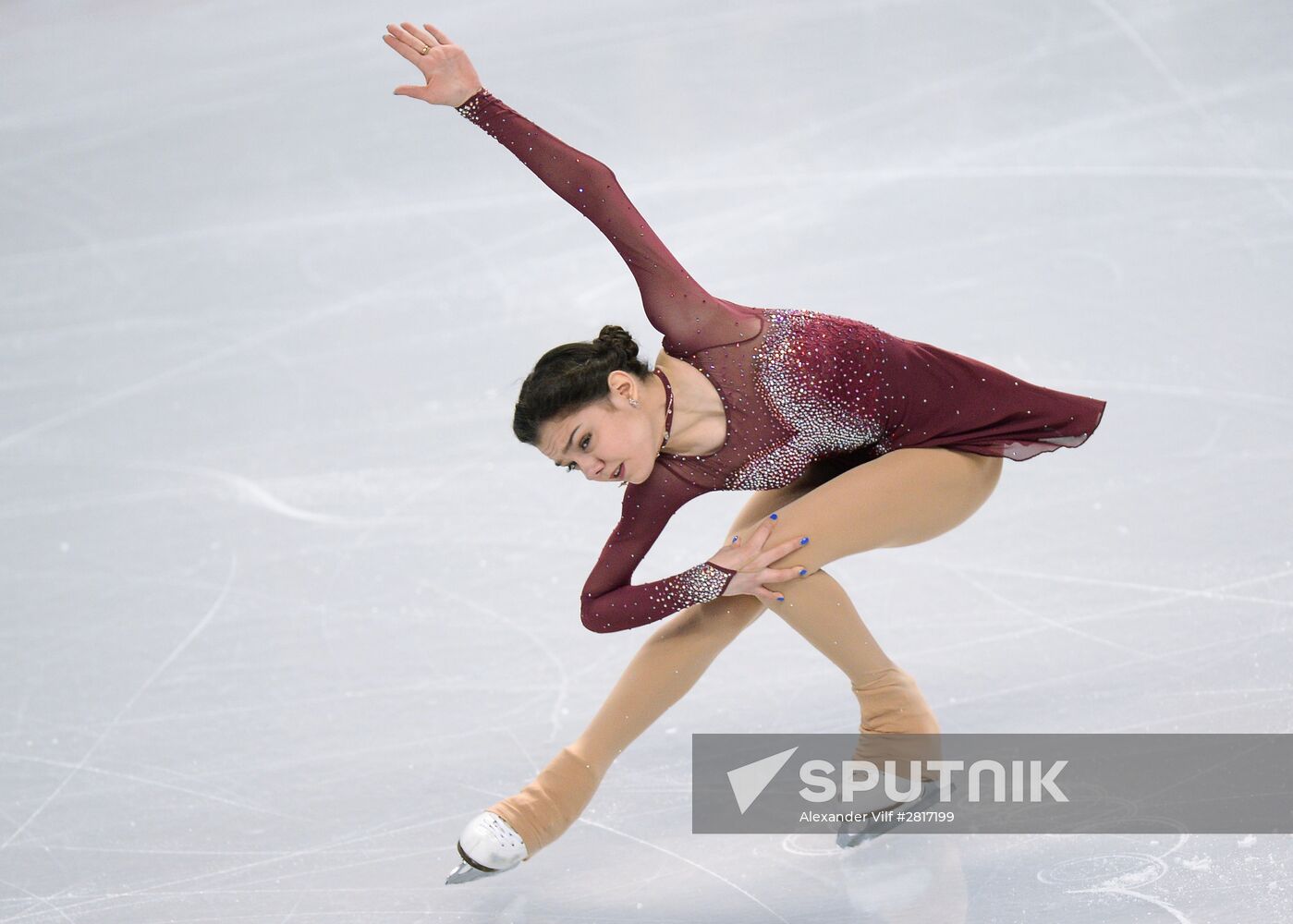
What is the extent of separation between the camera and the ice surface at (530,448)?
2941 mm

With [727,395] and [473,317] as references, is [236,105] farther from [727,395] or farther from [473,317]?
[727,395]

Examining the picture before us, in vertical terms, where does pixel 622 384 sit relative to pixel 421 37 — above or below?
below

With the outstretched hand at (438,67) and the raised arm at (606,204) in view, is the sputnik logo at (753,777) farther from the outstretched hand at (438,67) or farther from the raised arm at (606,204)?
the outstretched hand at (438,67)

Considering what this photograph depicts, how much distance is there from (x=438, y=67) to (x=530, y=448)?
6.66 feet

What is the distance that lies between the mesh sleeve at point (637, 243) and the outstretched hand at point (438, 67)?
83 millimetres

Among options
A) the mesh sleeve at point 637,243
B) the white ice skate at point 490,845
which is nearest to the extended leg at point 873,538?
the mesh sleeve at point 637,243

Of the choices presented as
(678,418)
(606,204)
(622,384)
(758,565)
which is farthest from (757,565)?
(606,204)

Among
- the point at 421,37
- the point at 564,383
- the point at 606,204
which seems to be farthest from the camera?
the point at 421,37

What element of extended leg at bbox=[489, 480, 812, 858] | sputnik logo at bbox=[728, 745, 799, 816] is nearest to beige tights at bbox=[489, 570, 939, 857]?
extended leg at bbox=[489, 480, 812, 858]

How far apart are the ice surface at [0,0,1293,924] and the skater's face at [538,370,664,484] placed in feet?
2.53

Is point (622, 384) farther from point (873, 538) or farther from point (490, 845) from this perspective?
point (490, 845)

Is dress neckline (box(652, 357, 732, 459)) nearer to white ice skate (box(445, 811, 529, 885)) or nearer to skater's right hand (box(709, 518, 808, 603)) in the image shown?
skater's right hand (box(709, 518, 808, 603))

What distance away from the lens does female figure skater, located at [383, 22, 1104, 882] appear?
8.80 feet

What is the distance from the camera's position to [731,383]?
2.71 m
